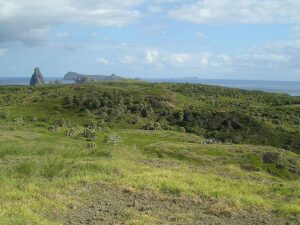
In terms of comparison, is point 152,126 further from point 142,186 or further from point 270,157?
point 142,186

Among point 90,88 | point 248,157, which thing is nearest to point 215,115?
point 90,88

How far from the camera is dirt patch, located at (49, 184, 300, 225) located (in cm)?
1576

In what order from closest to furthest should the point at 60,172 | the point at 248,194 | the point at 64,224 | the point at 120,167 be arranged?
the point at 64,224
the point at 248,194
the point at 60,172
the point at 120,167

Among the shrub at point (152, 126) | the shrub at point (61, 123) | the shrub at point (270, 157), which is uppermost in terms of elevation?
the shrub at point (61, 123)

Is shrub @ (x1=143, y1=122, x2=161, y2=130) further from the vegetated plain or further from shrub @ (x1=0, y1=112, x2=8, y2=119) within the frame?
the vegetated plain

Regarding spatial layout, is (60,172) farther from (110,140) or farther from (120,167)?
(110,140)

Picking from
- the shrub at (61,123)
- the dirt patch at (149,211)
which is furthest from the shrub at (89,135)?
the dirt patch at (149,211)

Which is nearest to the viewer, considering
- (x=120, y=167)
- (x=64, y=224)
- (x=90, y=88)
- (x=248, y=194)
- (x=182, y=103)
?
(x=64, y=224)

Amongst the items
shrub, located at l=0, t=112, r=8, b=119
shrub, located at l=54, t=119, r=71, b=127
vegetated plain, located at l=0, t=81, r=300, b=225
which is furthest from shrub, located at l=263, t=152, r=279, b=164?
shrub, located at l=0, t=112, r=8, b=119

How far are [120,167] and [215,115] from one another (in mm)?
74814

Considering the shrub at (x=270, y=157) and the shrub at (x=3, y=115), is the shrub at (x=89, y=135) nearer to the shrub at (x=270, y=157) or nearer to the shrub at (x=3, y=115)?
the shrub at (x=270, y=157)

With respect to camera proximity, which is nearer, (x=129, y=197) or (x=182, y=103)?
(x=129, y=197)

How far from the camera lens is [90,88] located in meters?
114

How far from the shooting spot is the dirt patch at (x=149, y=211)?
51.7 ft
